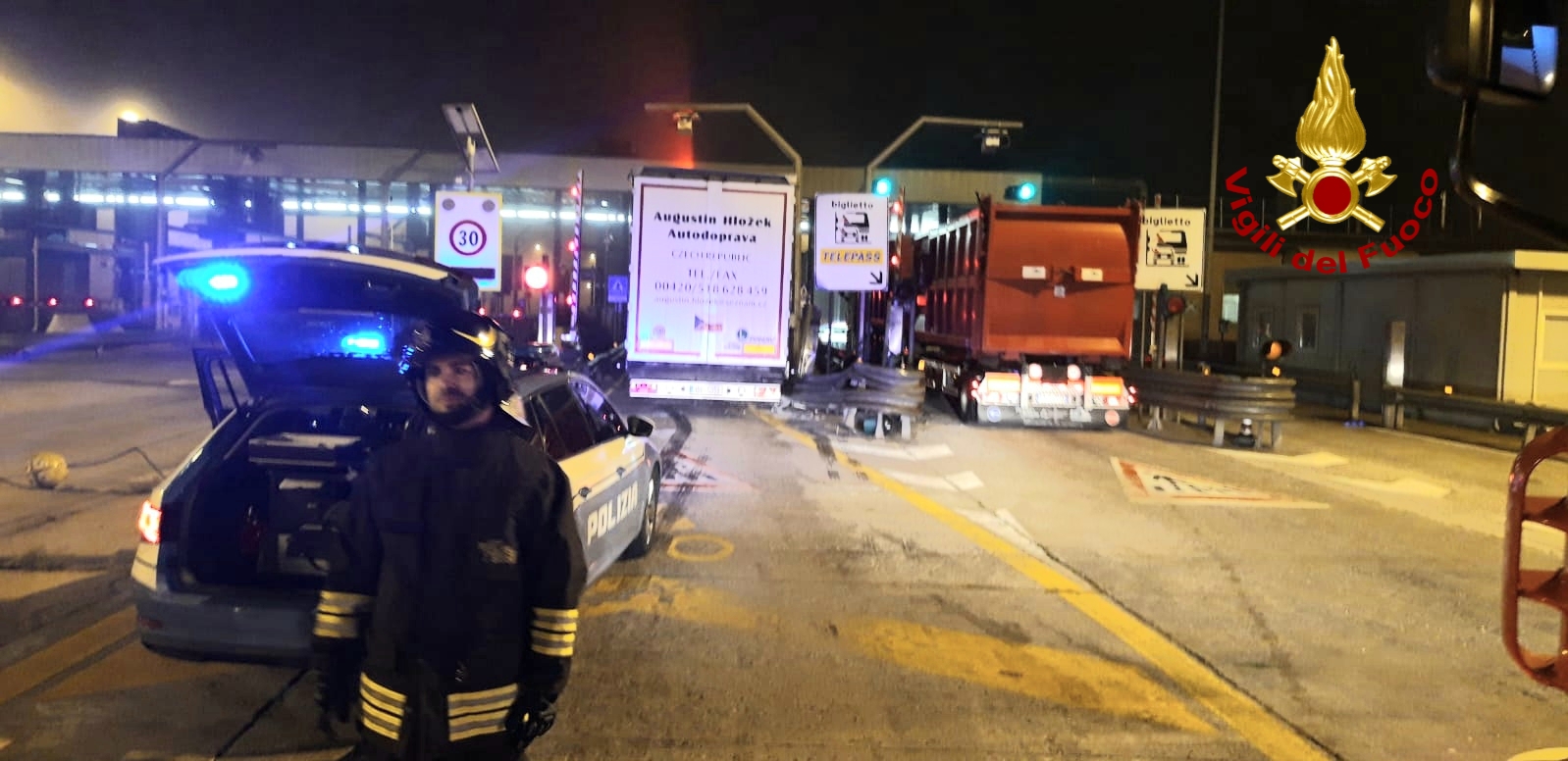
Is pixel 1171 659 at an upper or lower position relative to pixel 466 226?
lower

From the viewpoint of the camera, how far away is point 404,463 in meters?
2.74

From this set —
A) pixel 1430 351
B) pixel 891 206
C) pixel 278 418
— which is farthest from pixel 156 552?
pixel 1430 351

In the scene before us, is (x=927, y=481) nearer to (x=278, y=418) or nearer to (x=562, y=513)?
(x=278, y=418)

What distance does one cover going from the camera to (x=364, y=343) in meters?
5.37

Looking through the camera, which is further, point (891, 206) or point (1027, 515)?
point (891, 206)

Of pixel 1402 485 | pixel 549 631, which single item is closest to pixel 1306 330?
pixel 1402 485

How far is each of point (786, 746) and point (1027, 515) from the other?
5333 mm

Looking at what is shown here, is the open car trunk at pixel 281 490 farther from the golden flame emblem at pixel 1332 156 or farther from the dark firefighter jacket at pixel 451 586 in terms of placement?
the golden flame emblem at pixel 1332 156

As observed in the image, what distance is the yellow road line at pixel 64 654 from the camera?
4747mm

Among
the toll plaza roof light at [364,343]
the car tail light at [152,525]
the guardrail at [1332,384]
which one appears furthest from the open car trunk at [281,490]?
the guardrail at [1332,384]

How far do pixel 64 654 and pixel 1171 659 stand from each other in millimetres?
5525

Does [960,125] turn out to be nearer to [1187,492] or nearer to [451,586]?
[1187,492]

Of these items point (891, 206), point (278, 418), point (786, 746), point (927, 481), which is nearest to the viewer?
point (786, 746)

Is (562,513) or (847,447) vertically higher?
(562,513)
